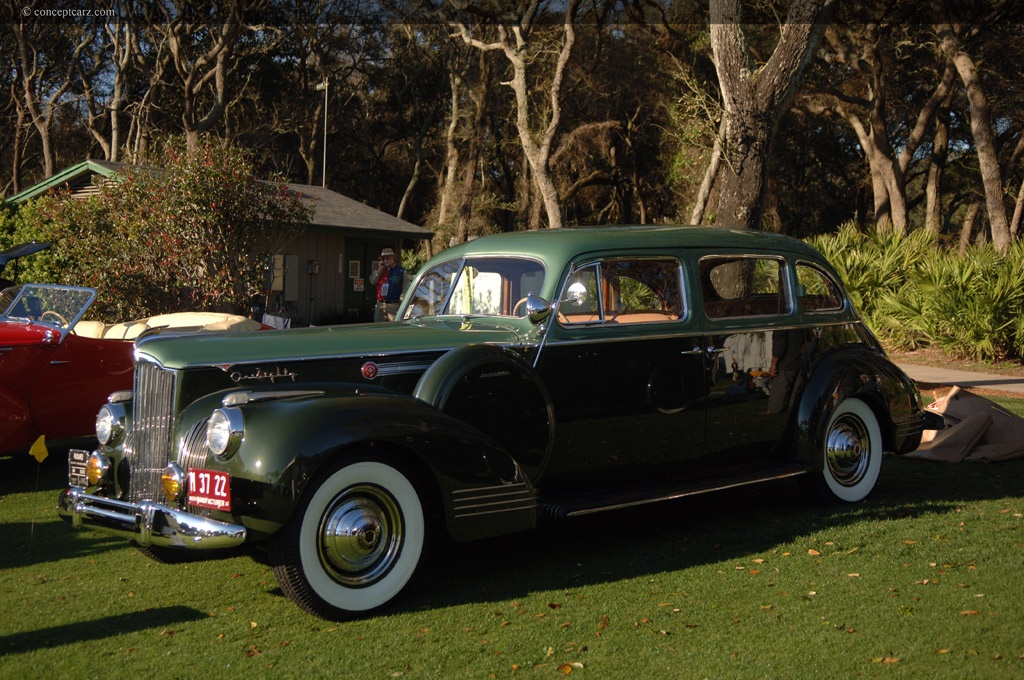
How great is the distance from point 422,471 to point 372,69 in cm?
4097

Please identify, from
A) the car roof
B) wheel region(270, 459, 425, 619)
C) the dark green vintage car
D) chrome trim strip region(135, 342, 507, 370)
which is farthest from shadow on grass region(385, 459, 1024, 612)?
the car roof

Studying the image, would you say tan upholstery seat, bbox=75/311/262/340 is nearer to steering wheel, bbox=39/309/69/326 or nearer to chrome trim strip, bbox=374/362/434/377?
steering wheel, bbox=39/309/69/326

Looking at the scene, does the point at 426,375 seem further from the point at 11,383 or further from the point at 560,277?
the point at 11,383

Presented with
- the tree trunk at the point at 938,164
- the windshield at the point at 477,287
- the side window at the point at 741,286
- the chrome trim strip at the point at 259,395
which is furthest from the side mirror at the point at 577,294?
the tree trunk at the point at 938,164

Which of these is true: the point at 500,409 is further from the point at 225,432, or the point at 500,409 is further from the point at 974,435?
the point at 974,435

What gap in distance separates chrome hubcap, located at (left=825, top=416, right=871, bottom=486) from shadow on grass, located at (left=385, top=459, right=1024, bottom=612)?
24 centimetres

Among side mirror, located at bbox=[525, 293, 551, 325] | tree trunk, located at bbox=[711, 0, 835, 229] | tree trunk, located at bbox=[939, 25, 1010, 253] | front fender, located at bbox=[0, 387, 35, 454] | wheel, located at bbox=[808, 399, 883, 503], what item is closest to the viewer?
side mirror, located at bbox=[525, 293, 551, 325]

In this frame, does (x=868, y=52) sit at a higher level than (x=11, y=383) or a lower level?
higher

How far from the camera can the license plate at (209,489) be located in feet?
15.7

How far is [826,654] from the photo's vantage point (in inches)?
177

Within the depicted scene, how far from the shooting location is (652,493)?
614 cm

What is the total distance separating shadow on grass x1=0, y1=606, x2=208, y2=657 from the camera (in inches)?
181

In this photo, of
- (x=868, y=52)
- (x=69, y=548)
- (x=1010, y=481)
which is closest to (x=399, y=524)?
(x=69, y=548)

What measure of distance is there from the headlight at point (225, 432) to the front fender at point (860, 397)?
400 cm
